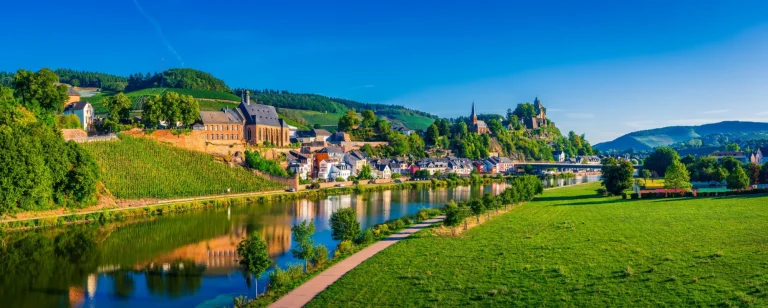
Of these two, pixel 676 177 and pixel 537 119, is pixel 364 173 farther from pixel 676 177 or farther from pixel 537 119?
pixel 537 119

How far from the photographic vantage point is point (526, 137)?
150 m

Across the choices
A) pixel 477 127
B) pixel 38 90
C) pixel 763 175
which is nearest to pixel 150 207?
pixel 38 90

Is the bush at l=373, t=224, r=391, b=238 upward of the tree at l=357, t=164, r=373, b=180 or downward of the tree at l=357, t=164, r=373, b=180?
downward

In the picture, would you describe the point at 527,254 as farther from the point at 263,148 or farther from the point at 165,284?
the point at 263,148

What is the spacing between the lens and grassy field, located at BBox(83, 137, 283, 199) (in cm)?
4534

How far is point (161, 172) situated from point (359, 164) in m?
36.1

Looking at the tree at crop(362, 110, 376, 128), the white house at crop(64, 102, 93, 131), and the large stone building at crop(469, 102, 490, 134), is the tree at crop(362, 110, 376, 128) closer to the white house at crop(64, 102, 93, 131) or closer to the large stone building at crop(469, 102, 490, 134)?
the large stone building at crop(469, 102, 490, 134)

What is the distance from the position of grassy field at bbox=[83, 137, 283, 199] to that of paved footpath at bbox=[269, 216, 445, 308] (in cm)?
2720

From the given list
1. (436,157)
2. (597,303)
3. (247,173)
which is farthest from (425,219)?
(436,157)

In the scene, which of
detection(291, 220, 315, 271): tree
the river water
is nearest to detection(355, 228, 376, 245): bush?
the river water

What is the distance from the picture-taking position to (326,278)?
1948 cm

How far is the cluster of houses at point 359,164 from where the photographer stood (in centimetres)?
7144

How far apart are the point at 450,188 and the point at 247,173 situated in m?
28.9

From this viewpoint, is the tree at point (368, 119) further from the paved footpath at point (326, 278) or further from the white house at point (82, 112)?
the paved footpath at point (326, 278)
